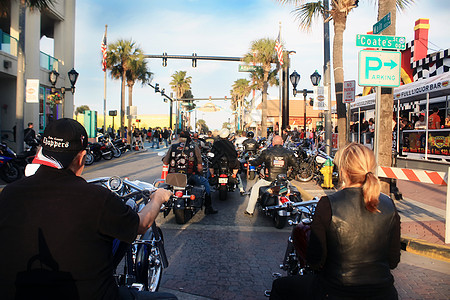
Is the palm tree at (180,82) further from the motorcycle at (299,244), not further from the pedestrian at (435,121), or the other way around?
the motorcycle at (299,244)

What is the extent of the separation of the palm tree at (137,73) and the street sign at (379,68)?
99.8 feet

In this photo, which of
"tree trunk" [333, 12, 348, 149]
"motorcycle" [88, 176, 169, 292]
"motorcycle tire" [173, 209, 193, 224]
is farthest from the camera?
"tree trunk" [333, 12, 348, 149]

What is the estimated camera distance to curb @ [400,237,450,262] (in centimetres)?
528

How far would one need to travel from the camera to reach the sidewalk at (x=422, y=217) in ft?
17.9

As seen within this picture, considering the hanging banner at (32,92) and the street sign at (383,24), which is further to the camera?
the hanging banner at (32,92)

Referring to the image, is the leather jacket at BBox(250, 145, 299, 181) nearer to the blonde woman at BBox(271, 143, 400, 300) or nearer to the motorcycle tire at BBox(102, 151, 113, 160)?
the blonde woman at BBox(271, 143, 400, 300)

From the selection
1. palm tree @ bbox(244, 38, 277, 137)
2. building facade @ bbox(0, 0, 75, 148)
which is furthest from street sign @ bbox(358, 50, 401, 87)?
palm tree @ bbox(244, 38, 277, 137)

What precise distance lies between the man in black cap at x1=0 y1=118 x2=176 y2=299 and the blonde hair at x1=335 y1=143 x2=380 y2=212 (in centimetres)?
141

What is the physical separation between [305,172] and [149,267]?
386 inches

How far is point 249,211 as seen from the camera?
24.8ft

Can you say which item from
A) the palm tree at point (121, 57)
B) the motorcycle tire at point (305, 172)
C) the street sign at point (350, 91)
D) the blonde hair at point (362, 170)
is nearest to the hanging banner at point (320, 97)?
the motorcycle tire at point (305, 172)

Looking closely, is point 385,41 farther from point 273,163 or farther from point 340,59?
point 340,59

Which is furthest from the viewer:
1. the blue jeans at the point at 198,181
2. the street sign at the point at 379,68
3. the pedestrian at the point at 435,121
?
the pedestrian at the point at 435,121

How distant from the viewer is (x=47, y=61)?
933 inches
